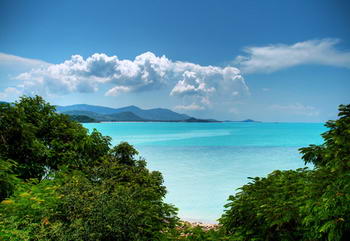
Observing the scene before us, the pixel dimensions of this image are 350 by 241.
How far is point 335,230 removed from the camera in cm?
340

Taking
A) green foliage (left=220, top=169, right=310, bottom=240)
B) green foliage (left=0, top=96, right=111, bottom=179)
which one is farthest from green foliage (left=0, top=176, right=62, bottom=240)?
green foliage (left=220, top=169, right=310, bottom=240)

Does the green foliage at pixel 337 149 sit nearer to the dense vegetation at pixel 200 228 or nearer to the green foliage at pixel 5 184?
the dense vegetation at pixel 200 228

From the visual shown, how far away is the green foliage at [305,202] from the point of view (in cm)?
345

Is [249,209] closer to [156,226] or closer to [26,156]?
[156,226]

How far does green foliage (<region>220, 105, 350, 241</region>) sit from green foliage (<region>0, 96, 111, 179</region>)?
726 centimetres

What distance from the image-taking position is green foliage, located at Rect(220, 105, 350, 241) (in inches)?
136

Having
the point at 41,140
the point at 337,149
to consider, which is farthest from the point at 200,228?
the point at 41,140

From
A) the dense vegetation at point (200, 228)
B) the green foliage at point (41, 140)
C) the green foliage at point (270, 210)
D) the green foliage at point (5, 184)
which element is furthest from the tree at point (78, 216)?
the green foliage at point (41, 140)

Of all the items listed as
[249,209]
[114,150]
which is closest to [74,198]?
[249,209]

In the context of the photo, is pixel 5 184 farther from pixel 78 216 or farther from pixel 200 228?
pixel 200 228

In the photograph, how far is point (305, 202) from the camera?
3.97m

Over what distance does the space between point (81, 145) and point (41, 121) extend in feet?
6.77

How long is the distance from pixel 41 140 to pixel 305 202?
10228 mm

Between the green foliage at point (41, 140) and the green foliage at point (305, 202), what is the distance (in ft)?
23.8
